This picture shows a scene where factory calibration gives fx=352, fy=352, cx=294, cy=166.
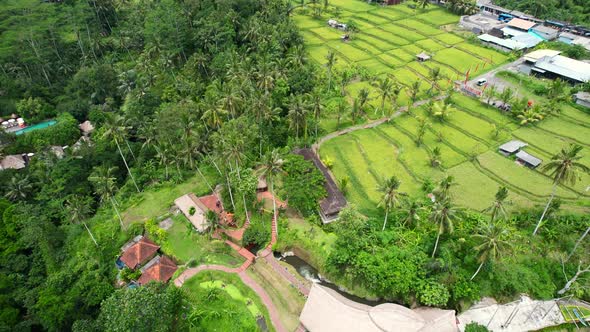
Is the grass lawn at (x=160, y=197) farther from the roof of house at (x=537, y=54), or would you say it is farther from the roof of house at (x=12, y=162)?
the roof of house at (x=537, y=54)

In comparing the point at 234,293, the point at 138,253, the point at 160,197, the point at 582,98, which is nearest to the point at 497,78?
the point at 582,98

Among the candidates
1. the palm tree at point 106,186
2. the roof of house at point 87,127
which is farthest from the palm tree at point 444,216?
the roof of house at point 87,127

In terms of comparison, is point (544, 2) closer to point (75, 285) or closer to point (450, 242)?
point (450, 242)

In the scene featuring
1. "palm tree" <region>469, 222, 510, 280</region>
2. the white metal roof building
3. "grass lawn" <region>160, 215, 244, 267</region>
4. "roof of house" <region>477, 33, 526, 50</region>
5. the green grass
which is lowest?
the green grass

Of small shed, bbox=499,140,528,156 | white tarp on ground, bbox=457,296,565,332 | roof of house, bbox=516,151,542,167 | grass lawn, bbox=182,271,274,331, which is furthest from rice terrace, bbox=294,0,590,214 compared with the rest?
grass lawn, bbox=182,271,274,331

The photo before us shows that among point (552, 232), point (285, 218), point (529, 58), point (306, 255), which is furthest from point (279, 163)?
point (529, 58)

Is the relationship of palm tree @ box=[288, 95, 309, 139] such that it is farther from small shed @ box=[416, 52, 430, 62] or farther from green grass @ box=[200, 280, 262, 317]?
small shed @ box=[416, 52, 430, 62]
